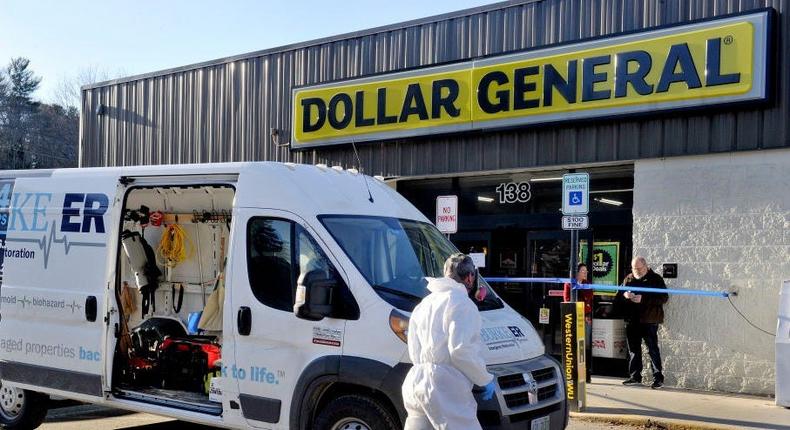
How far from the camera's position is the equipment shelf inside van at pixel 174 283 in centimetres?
864

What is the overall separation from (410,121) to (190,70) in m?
6.03

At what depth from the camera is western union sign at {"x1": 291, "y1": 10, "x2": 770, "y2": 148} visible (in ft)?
37.0

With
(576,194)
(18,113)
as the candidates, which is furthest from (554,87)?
(18,113)

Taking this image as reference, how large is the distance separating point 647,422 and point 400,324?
4.60 metres

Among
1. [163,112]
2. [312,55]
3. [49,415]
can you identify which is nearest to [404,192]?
[312,55]

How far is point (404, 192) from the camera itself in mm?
15477

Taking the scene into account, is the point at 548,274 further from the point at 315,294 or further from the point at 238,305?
the point at 315,294

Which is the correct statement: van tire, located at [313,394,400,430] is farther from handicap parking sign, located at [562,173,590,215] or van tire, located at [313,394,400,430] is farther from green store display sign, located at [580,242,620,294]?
green store display sign, located at [580,242,620,294]

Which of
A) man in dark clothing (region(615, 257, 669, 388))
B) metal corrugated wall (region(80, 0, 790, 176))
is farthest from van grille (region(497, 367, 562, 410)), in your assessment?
metal corrugated wall (region(80, 0, 790, 176))

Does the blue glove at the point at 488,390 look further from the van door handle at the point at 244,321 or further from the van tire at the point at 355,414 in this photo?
the van door handle at the point at 244,321

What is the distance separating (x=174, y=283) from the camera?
32.3 feet

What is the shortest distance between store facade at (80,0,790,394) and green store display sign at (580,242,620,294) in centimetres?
3

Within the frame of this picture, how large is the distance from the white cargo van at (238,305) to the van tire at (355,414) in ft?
0.04

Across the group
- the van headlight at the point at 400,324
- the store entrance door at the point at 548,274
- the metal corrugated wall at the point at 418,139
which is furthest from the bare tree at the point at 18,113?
the van headlight at the point at 400,324
